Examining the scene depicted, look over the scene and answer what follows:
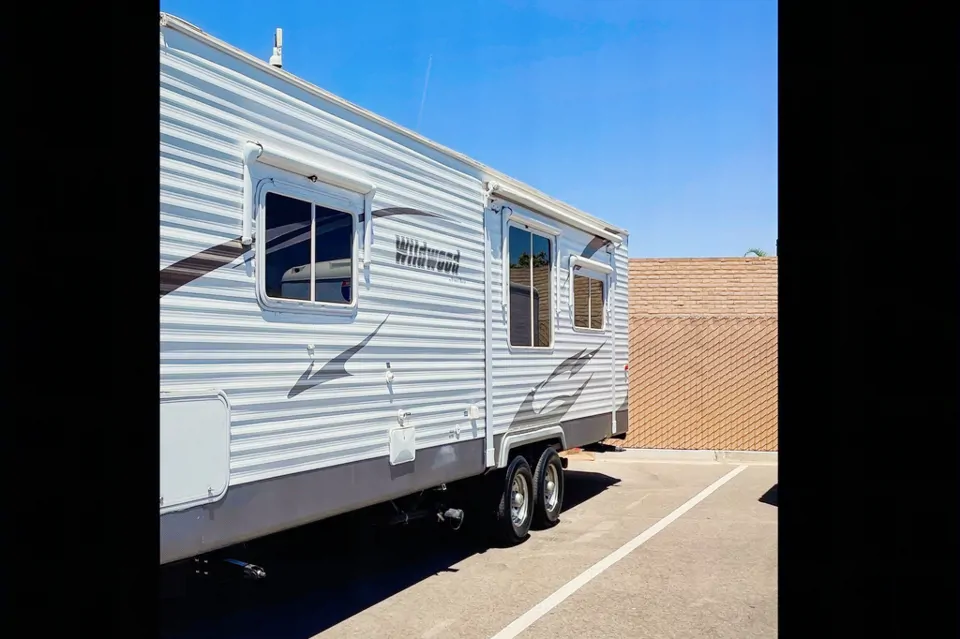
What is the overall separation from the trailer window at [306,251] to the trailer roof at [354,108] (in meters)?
0.73

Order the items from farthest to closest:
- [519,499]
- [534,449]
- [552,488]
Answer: [552,488], [534,449], [519,499]

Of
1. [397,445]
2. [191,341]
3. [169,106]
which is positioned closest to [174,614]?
[397,445]

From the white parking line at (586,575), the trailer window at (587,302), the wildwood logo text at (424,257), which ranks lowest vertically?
the white parking line at (586,575)

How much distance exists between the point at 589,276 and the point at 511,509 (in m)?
3.10

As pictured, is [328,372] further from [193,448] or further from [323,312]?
[193,448]

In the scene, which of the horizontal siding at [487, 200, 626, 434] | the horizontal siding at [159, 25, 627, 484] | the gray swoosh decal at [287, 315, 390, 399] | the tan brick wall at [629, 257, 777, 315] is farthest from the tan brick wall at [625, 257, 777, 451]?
the gray swoosh decal at [287, 315, 390, 399]

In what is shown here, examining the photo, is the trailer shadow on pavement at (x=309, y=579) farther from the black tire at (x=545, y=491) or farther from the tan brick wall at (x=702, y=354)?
the tan brick wall at (x=702, y=354)

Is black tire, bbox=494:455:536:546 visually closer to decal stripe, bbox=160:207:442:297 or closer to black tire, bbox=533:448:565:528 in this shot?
black tire, bbox=533:448:565:528

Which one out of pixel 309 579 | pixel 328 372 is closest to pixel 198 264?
pixel 328 372

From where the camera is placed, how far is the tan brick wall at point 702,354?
572 inches

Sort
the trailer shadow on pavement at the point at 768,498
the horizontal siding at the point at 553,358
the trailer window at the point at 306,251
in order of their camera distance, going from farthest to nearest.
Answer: the trailer shadow on pavement at the point at 768,498, the horizontal siding at the point at 553,358, the trailer window at the point at 306,251

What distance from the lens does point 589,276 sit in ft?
31.2

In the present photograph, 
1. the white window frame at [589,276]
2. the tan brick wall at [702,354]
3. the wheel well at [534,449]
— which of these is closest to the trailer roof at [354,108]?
the white window frame at [589,276]
